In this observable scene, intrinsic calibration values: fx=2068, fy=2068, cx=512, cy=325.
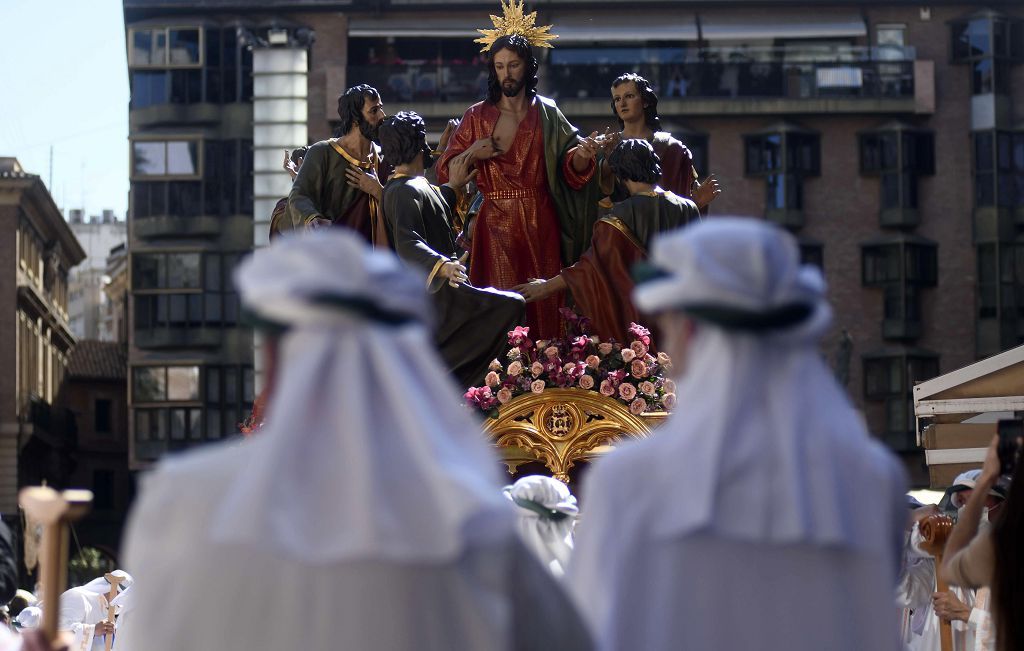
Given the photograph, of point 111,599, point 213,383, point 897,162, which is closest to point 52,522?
point 111,599

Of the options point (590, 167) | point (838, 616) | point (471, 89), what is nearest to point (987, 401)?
point (590, 167)

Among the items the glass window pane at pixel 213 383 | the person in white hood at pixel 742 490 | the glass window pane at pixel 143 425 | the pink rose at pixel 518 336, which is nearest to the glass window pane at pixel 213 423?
the glass window pane at pixel 213 383

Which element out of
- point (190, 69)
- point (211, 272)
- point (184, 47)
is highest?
point (184, 47)

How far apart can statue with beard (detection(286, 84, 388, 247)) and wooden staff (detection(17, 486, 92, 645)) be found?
9390mm

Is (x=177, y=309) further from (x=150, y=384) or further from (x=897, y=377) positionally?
(x=897, y=377)

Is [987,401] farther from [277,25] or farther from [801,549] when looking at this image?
[277,25]

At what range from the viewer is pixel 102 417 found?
66.4 m

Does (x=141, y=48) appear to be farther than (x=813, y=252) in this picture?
Yes

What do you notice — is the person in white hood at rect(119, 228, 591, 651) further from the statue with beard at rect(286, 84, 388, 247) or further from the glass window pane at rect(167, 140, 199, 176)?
the glass window pane at rect(167, 140, 199, 176)

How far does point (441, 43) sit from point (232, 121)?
5.39 m

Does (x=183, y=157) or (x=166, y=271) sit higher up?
(x=183, y=157)

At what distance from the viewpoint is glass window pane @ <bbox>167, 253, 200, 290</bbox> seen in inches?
1973

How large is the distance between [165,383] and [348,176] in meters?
36.4

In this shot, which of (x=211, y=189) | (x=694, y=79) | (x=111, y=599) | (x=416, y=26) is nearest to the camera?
(x=111, y=599)
